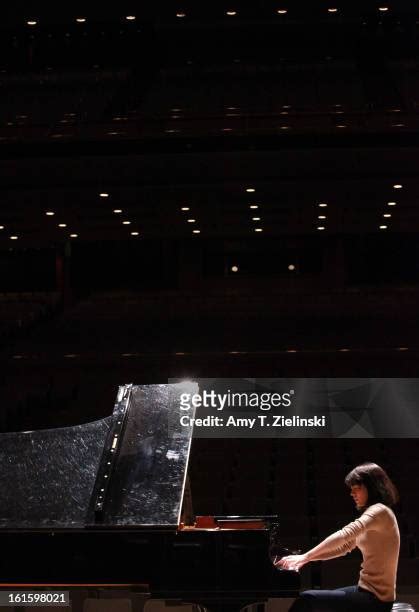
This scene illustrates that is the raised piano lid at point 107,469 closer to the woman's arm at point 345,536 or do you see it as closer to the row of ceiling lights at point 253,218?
the woman's arm at point 345,536

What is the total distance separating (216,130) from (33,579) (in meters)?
7.40

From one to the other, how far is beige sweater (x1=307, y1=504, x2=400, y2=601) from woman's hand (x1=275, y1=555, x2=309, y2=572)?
0.41ft

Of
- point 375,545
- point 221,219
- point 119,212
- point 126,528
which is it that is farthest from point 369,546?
point 221,219

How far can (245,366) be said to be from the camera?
10859 mm

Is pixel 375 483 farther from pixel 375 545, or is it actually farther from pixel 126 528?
pixel 126 528

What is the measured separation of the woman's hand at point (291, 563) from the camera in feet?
11.7

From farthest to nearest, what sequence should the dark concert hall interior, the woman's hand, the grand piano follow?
1. the dark concert hall interior
2. the grand piano
3. the woman's hand

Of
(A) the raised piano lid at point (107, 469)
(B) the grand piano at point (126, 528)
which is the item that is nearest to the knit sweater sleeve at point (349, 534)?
(B) the grand piano at point (126, 528)

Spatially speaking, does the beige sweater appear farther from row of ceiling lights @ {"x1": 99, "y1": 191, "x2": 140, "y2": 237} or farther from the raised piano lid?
row of ceiling lights @ {"x1": 99, "y1": 191, "x2": 140, "y2": 237}

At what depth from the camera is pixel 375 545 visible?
3.40 metres

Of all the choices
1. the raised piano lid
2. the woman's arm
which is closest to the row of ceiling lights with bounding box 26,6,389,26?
the raised piano lid

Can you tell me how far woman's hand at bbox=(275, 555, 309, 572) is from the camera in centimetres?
357

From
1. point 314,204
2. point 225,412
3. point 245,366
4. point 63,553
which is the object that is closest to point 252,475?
point 225,412

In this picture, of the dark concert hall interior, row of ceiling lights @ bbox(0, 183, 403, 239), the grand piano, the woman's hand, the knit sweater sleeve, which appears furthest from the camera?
row of ceiling lights @ bbox(0, 183, 403, 239)
